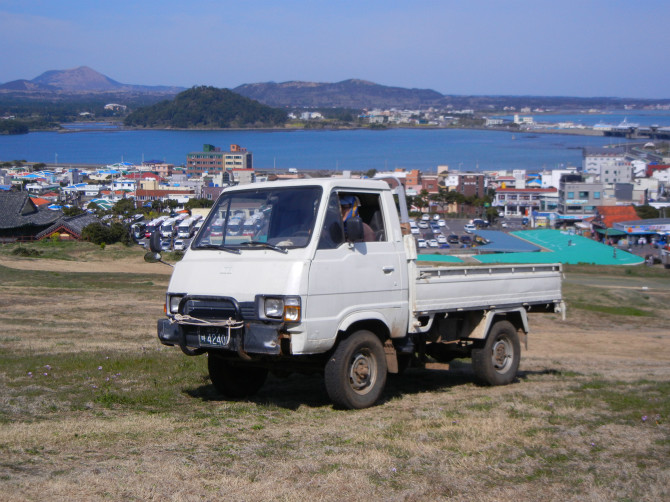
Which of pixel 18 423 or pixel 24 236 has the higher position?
pixel 18 423

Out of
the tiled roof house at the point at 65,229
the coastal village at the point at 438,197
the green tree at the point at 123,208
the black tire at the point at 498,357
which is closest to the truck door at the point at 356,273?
the black tire at the point at 498,357

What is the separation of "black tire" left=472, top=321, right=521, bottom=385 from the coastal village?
5324cm

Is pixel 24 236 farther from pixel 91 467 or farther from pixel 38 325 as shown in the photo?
pixel 91 467

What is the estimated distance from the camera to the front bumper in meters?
6.96

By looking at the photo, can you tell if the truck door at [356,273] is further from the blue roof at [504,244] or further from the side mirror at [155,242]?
the blue roof at [504,244]

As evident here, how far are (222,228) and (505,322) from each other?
4.10 metres

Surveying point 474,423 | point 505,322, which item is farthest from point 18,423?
point 505,322

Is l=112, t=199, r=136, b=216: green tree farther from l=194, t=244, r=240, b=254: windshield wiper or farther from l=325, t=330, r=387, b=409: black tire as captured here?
l=325, t=330, r=387, b=409: black tire

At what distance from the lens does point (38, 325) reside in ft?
49.4

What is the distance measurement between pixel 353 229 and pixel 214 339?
1.75 metres

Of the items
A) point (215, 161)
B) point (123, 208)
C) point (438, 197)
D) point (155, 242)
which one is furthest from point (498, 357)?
point (215, 161)

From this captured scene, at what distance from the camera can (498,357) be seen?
10.0m

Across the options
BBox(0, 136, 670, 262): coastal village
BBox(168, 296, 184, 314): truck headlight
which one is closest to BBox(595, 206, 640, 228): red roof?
BBox(0, 136, 670, 262): coastal village

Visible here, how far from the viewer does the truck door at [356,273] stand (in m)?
7.22
